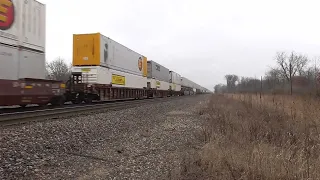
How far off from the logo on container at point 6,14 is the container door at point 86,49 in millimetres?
8765

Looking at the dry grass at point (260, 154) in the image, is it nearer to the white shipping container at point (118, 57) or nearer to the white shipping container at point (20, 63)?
the white shipping container at point (20, 63)

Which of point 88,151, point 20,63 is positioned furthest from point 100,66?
point 88,151

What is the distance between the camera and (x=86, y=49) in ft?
65.2

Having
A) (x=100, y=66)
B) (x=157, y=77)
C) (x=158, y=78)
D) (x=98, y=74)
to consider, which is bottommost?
(x=98, y=74)

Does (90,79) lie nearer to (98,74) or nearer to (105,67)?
(98,74)

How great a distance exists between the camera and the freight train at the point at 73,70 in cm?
1055

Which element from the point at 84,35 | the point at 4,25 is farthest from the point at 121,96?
the point at 4,25

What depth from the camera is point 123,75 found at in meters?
24.4

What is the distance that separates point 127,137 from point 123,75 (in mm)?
16690

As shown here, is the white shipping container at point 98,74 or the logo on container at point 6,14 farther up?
the logo on container at point 6,14

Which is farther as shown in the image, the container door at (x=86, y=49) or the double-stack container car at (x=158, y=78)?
the double-stack container car at (x=158, y=78)

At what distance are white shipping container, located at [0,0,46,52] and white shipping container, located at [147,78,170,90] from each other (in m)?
21.5

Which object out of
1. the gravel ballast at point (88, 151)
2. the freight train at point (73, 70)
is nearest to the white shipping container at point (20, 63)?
the freight train at point (73, 70)

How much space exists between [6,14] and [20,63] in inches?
76.2
